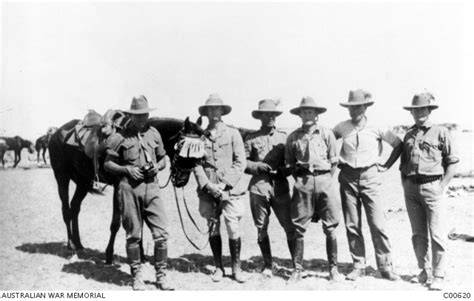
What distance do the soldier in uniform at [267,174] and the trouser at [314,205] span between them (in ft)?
0.79

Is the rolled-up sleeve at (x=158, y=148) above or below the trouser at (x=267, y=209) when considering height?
above

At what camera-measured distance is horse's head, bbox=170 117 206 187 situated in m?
5.23

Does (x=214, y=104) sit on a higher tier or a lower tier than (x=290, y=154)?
higher

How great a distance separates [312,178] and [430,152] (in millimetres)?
1513

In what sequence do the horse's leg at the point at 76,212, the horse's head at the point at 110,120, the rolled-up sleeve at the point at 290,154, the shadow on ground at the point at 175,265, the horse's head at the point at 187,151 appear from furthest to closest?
the horse's leg at the point at 76,212 < the horse's head at the point at 110,120 < the shadow on ground at the point at 175,265 < the rolled-up sleeve at the point at 290,154 < the horse's head at the point at 187,151

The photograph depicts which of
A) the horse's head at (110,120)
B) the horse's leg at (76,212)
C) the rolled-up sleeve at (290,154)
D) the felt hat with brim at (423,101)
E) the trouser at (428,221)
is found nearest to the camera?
the trouser at (428,221)

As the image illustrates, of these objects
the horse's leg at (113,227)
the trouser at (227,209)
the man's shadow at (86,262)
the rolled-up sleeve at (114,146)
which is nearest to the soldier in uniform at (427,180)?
the trouser at (227,209)

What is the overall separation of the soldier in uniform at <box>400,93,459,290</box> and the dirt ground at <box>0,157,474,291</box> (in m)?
0.37

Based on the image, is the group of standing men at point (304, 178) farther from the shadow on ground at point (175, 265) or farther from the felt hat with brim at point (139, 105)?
the shadow on ground at point (175, 265)

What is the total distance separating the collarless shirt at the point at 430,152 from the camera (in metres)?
5.02

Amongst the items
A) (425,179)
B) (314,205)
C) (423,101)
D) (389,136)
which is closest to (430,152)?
(425,179)

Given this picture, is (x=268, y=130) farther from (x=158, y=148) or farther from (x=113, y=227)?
(x=113, y=227)

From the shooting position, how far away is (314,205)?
524 cm

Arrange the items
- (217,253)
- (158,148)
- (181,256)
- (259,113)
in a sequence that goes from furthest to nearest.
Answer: (181,256), (259,113), (217,253), (158,148)
